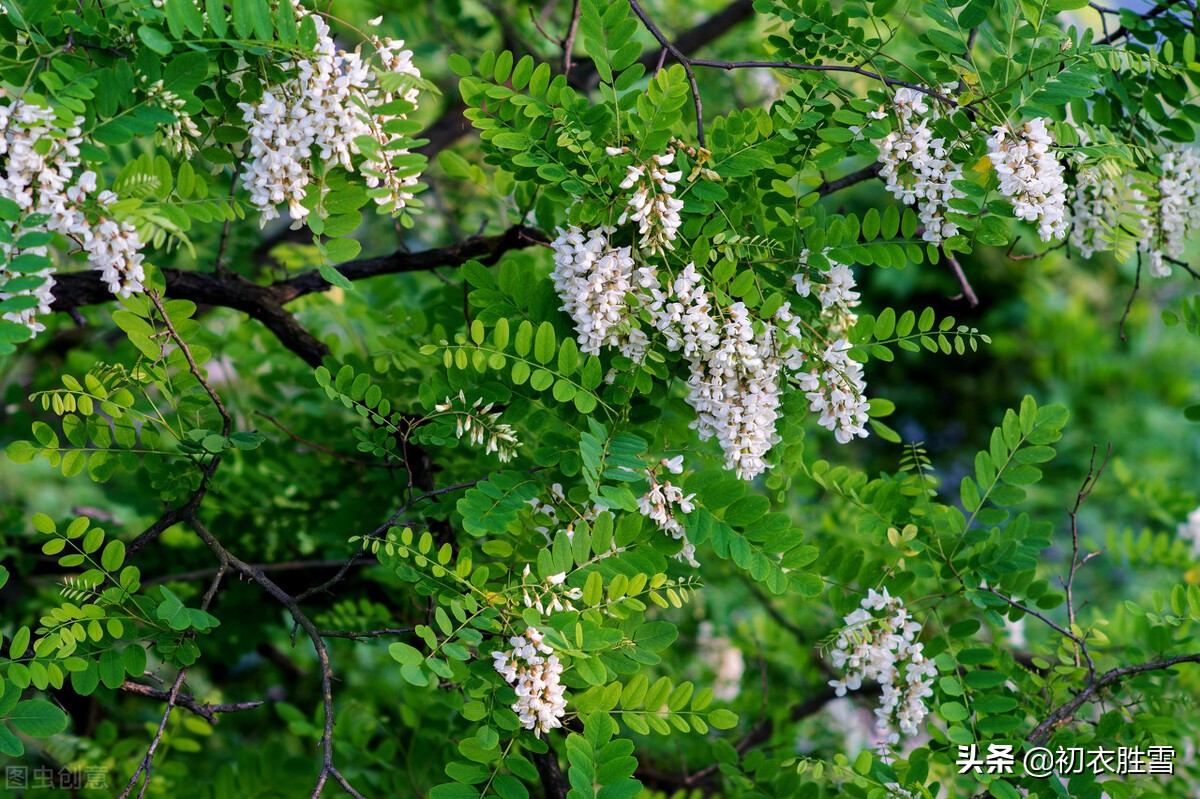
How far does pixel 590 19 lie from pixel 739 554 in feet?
1.96

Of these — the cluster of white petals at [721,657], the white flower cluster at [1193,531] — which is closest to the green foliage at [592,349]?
the white flower cluster at [1193,531]

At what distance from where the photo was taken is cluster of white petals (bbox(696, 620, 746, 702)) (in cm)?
232

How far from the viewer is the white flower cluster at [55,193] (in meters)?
0.87

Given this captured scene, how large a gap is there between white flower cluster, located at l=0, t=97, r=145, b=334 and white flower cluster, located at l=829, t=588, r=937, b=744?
2.94 ft

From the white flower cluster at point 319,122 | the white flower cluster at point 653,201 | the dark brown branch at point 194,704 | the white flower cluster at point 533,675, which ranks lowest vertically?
the dark brown branch at point 194,704

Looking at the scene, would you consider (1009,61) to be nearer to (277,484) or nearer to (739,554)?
(739,554)

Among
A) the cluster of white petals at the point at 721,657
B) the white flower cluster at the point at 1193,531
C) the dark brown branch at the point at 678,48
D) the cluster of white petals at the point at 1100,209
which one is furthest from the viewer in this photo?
the cluster of white petals at the point at 721,657

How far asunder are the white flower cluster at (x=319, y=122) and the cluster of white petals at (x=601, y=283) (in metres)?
0.20

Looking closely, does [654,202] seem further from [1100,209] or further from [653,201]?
[1100,209]

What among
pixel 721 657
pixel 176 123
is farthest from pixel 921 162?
pixel 721 657

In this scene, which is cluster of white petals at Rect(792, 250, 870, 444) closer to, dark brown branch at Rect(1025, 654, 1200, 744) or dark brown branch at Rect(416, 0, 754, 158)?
dark brown branch at Rect(1025, 654, 1200, 744)

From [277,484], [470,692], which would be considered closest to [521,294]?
[470,692]

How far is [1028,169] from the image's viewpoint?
3.45ft

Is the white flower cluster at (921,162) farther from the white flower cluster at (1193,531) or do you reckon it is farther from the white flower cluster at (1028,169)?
the white flower cluster at (1193,531)
